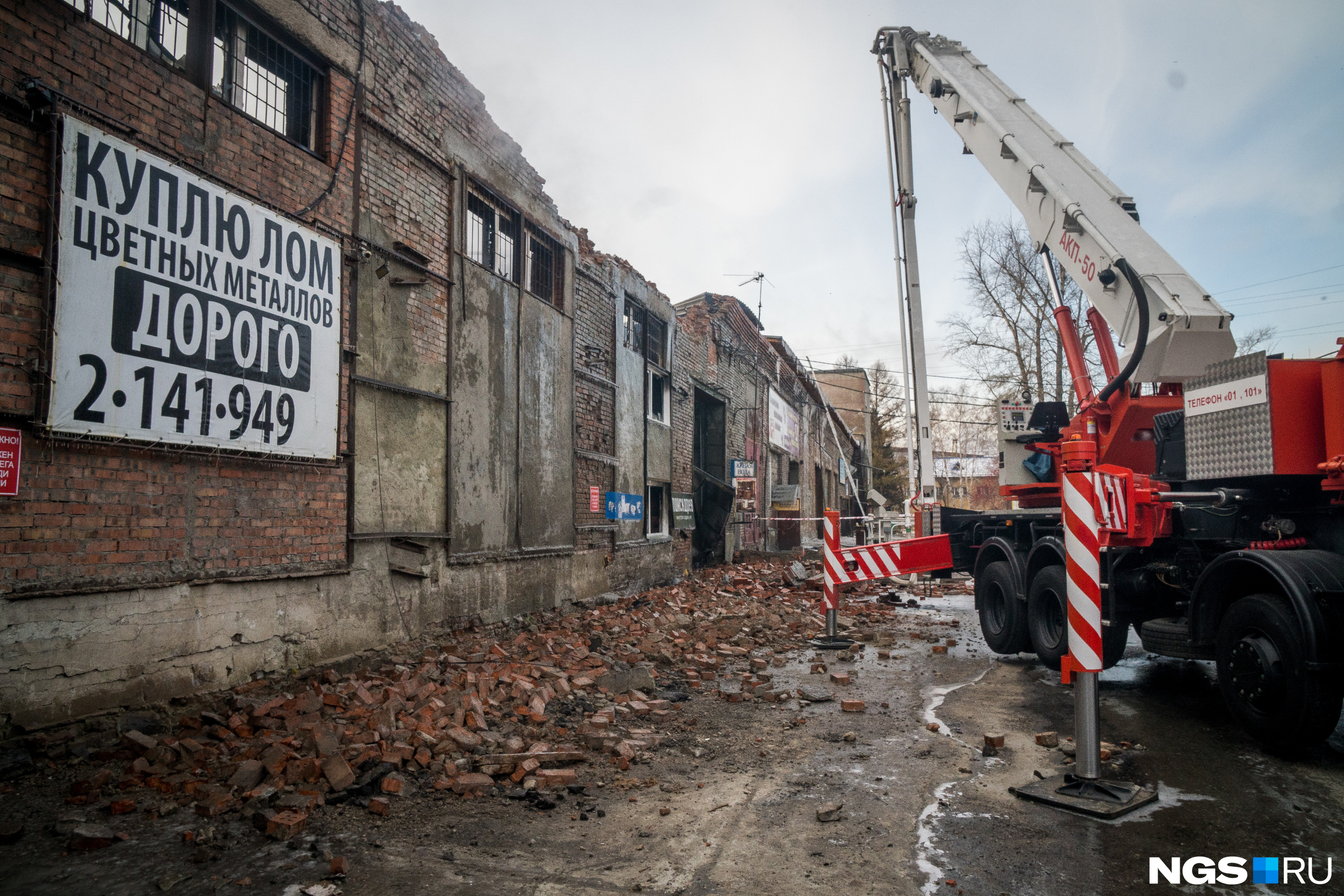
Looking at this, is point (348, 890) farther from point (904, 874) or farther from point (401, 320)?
point (401, 320)

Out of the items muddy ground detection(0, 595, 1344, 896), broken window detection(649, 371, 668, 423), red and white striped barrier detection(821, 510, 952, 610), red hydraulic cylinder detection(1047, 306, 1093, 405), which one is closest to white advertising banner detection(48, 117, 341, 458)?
muddy ground detection(0, 595, 1344, 896)

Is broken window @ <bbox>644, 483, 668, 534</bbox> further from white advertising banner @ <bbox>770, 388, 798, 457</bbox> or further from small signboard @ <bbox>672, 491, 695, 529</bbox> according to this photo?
white advertising banner @ <bbox>770, 388, 798, 457</bbox>

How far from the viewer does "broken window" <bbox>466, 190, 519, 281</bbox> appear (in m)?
9.59

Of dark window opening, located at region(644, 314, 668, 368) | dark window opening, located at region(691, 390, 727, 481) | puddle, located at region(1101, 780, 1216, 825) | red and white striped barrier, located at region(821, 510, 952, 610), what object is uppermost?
dark window opening, located at region(644, 314, 668, 368)

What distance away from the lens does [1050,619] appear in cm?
797

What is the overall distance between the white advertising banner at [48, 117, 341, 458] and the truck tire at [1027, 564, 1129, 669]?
7.04 meters

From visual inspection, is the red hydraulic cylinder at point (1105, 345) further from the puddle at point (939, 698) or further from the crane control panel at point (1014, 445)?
the puddle at point (939, 698)

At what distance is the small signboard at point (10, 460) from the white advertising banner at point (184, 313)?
22 cm

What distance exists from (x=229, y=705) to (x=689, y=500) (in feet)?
39.7

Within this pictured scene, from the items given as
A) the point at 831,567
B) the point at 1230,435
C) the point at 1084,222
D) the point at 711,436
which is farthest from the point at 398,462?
the point at 711,436

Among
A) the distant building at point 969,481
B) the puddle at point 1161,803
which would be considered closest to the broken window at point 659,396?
the puddle at point 1161,803

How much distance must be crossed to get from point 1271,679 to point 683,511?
40.3ft

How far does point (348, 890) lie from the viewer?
124 inches

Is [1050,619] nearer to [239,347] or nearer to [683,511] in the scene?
[239,347]
